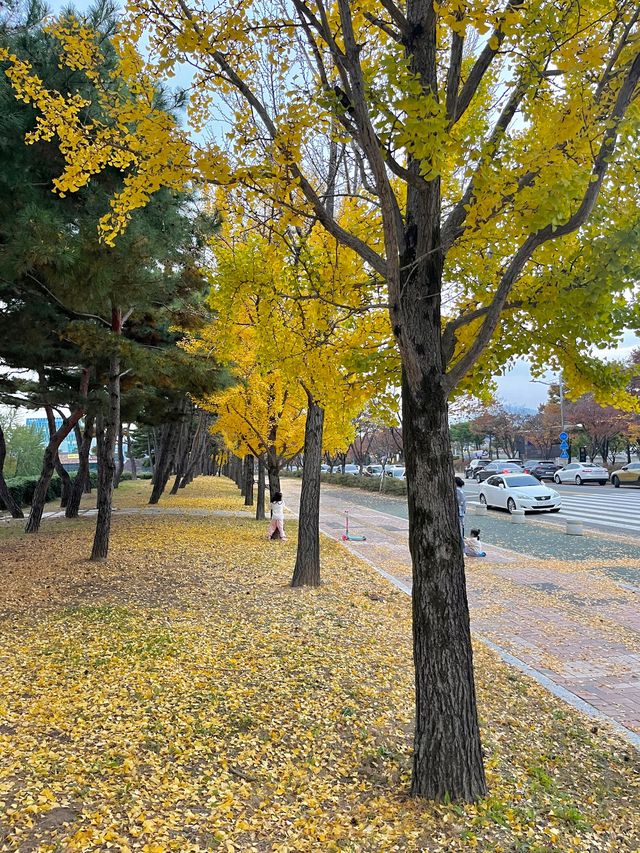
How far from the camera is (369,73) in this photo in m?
3.16

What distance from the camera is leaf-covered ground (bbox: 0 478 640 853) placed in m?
2.67

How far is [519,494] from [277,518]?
10546mm

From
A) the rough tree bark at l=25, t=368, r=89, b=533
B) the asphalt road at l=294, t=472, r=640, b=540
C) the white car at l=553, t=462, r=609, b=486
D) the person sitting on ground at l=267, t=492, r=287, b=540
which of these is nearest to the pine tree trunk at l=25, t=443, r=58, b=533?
the rough tree bark at l=25, t=368, r=89, b=533

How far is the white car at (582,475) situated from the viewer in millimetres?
34000

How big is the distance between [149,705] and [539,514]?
1775 centimetres

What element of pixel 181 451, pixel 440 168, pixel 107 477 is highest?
pixel 440 168

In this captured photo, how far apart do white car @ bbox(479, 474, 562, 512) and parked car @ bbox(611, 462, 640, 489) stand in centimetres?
1427

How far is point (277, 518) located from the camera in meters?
12.3

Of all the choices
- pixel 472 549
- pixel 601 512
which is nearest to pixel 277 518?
pixel 472 549

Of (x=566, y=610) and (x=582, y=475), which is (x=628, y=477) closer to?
(x=582, y=475)

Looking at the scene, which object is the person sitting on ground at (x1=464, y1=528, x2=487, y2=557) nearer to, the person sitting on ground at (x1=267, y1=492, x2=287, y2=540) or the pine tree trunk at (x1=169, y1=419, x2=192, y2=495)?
the person sitting on ground at (x1=267, y1=492, x2=287, y2=540)

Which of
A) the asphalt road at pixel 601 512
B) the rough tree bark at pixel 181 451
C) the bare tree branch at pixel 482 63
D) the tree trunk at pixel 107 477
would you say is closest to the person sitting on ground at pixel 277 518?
the tree trunk at pixel 107 477

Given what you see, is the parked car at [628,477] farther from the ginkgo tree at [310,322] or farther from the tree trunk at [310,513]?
the tree trunk at [310,513]

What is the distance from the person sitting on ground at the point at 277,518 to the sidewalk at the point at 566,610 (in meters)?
1.62
